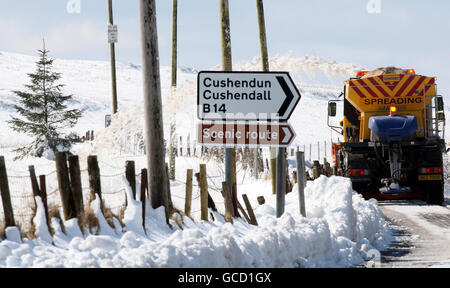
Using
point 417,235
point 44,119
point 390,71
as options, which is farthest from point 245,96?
point 44,119

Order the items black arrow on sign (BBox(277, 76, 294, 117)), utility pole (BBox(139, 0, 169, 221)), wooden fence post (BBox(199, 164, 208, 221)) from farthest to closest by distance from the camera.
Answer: wooden fence post (BBox(199, 164, 208, 221)) → utility pole (BBox(139, 0, 169, 221)) → black arrow on sign (BBox(277, 76, 294, 117))

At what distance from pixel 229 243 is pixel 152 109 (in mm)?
3202

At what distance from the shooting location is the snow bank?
6.35 meters

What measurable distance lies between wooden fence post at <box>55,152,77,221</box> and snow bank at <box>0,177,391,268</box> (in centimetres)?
35

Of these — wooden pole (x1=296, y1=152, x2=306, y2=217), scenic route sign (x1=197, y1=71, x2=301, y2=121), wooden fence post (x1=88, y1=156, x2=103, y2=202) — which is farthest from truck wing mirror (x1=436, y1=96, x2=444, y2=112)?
wooden fence post (x1=88, y1=156, x2=103, y2=202)

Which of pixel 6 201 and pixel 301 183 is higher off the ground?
pixel 6 201

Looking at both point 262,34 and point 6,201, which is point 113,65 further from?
point 6,201

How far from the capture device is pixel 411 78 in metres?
19.1

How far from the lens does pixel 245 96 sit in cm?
909

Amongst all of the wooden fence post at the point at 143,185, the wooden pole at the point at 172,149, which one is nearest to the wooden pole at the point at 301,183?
the wooden fence post at the point at 143,185

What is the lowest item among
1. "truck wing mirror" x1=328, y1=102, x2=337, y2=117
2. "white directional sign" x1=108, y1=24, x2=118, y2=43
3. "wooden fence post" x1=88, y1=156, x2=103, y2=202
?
"wooden fence post" x1=88, y1=156, x2=103, y2=202

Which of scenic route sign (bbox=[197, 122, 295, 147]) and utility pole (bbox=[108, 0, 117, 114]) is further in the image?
utility pole (bbox=[108, 0, 117, 114])

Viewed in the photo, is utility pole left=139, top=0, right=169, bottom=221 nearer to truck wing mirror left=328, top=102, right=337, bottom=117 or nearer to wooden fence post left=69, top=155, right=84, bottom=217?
wooden fence post left=69, top=155, right=84, bottom=217

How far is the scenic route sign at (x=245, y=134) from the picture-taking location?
8.95 m
